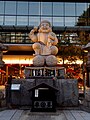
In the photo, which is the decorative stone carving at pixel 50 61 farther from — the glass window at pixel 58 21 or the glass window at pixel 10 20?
the glass window at pixel 10 20

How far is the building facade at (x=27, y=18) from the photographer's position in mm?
31172

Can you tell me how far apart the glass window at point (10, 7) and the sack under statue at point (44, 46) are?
67.0ft

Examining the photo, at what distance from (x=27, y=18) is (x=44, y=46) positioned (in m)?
20.3

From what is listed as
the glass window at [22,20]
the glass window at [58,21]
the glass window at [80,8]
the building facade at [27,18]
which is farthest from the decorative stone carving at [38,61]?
the glass window at [80,8]

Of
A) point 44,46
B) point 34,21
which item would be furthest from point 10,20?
point 44,46

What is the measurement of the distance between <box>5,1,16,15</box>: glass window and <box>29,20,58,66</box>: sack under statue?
67.0 feet

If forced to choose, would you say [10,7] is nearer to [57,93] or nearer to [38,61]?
[38,61]

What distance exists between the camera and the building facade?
102 ft

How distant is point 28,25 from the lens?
31.0 m

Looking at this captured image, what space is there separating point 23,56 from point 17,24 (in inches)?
167

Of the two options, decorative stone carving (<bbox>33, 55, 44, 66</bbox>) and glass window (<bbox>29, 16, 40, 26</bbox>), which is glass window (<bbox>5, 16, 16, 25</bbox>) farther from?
decorative stone carving (<bbox>33, 55, 44, 66</bbox>)

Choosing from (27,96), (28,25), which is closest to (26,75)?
(27,96)

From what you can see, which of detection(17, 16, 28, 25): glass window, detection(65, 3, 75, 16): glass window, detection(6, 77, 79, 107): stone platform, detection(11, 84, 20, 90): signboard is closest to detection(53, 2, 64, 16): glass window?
detection(65, 3, 75, 16): glass window

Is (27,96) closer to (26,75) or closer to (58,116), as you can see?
(26,75)
